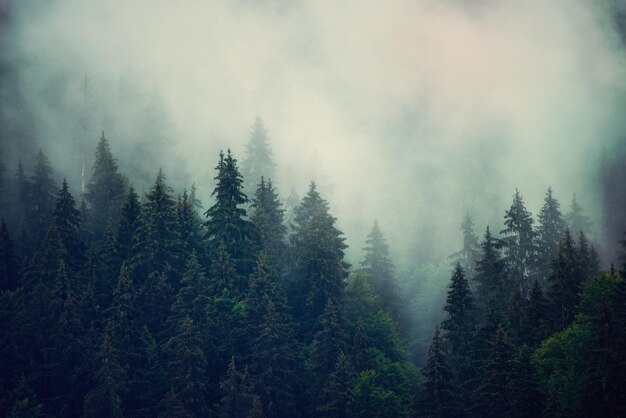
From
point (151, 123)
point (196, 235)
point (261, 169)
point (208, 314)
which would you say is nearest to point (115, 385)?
point (208, 314)

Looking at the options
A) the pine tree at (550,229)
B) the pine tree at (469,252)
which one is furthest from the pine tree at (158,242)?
the pine tree at (469,252)

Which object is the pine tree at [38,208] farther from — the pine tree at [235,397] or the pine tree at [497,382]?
the pine tree at [497,382]

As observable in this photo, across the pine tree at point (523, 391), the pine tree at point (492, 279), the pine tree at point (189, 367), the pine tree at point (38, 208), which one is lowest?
the pine tree at point (523, 391)

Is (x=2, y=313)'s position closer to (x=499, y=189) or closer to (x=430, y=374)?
(x=430, y=374)

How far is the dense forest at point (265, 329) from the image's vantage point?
6384cm

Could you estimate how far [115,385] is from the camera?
68562mm

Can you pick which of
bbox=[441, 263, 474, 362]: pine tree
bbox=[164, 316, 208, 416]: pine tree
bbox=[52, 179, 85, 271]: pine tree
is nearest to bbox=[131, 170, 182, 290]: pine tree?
bbox=[52, 179, 85, 271]: pine tree

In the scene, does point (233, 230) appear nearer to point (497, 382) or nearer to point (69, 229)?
point (69, 229)

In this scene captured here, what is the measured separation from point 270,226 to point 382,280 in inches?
649

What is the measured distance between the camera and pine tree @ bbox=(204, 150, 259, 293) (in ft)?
269

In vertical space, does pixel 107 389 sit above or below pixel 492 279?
below

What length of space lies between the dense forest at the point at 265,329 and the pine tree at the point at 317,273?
0.19 metres

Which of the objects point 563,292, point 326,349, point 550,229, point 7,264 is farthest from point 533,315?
point 7,264

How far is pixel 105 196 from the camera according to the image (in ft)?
318
